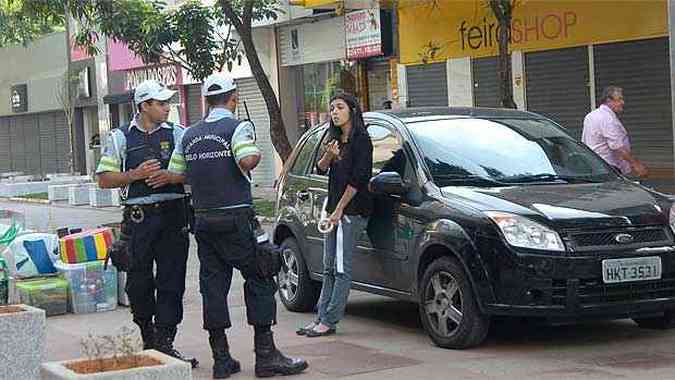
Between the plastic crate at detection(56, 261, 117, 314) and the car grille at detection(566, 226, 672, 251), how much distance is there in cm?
470

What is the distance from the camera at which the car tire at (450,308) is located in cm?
831

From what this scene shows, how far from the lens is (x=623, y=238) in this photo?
8.16 m

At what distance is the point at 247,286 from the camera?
308 inches

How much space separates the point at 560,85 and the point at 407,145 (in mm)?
10176

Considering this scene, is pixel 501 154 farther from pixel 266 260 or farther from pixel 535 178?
pixel 266 260

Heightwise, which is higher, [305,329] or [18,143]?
[18,143]

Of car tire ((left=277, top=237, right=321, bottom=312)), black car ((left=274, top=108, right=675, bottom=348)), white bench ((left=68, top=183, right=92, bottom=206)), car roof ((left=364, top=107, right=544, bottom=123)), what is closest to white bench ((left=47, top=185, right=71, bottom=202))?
white bench ((left=68, top=183, right=92, bottom=206))

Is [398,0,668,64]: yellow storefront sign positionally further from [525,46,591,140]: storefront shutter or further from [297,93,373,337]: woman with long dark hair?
[297,93,373,337]: woman with long dark hair

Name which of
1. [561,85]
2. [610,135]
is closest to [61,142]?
[561,85]

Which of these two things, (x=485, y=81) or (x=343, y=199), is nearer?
(x=343, y=199)

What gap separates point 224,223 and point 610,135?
18.9 ft

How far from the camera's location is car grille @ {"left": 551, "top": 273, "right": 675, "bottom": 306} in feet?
26.3

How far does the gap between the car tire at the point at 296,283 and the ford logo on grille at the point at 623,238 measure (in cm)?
306

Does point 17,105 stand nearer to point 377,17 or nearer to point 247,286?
point 377,17
